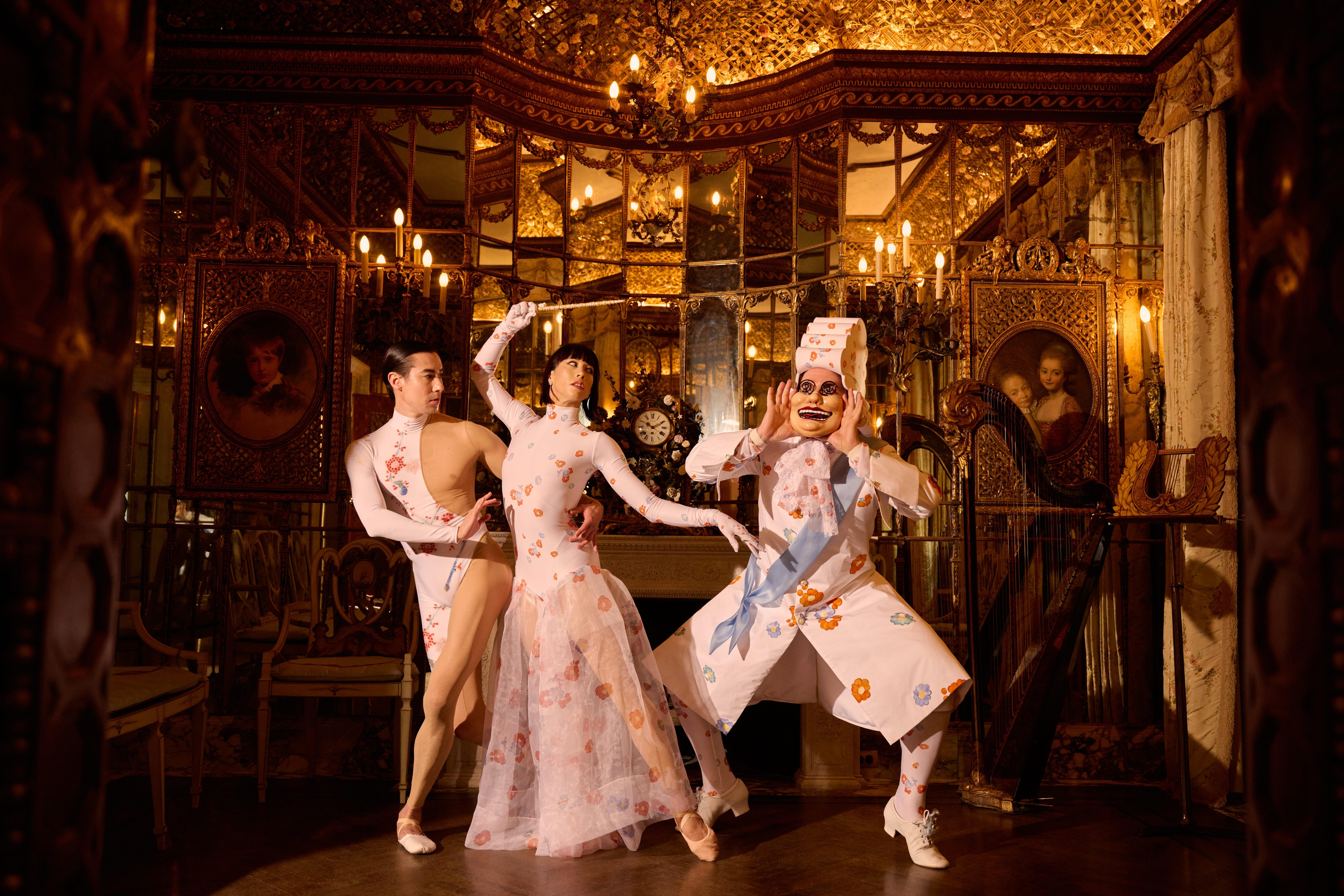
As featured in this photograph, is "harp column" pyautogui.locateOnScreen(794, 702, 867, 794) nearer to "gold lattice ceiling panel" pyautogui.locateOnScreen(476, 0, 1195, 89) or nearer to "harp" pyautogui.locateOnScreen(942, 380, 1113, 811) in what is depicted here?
"harp" pyautogui.locateOnScreen(942, 380, 1113, 811)

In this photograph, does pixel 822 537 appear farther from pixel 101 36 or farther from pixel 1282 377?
pixel 101 36

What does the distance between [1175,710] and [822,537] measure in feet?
7.74

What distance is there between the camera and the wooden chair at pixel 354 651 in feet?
14.5

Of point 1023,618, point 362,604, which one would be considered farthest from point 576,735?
point 1023,618

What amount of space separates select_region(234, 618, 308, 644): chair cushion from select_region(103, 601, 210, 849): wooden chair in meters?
0.76

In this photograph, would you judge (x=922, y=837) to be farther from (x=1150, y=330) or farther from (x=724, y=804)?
(x=1150, y=330)

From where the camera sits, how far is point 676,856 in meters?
3.64

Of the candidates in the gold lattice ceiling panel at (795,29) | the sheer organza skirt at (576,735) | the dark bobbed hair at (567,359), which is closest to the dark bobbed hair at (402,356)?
the dark bobbed hair at (567,359)

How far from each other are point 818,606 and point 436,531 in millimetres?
1431

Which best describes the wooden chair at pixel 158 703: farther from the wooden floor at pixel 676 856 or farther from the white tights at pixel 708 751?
the white tights at pixel 708 751

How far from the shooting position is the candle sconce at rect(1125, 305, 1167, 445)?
229 inches

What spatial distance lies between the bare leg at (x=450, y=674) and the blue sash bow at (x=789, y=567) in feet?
2.87

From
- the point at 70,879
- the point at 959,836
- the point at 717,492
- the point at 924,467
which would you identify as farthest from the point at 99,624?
the point at 924,467

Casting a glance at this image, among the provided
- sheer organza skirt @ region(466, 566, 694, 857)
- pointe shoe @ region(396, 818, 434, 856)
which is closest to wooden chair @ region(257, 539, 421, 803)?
pointe shoe @ region(396, 818, 434, 856)
